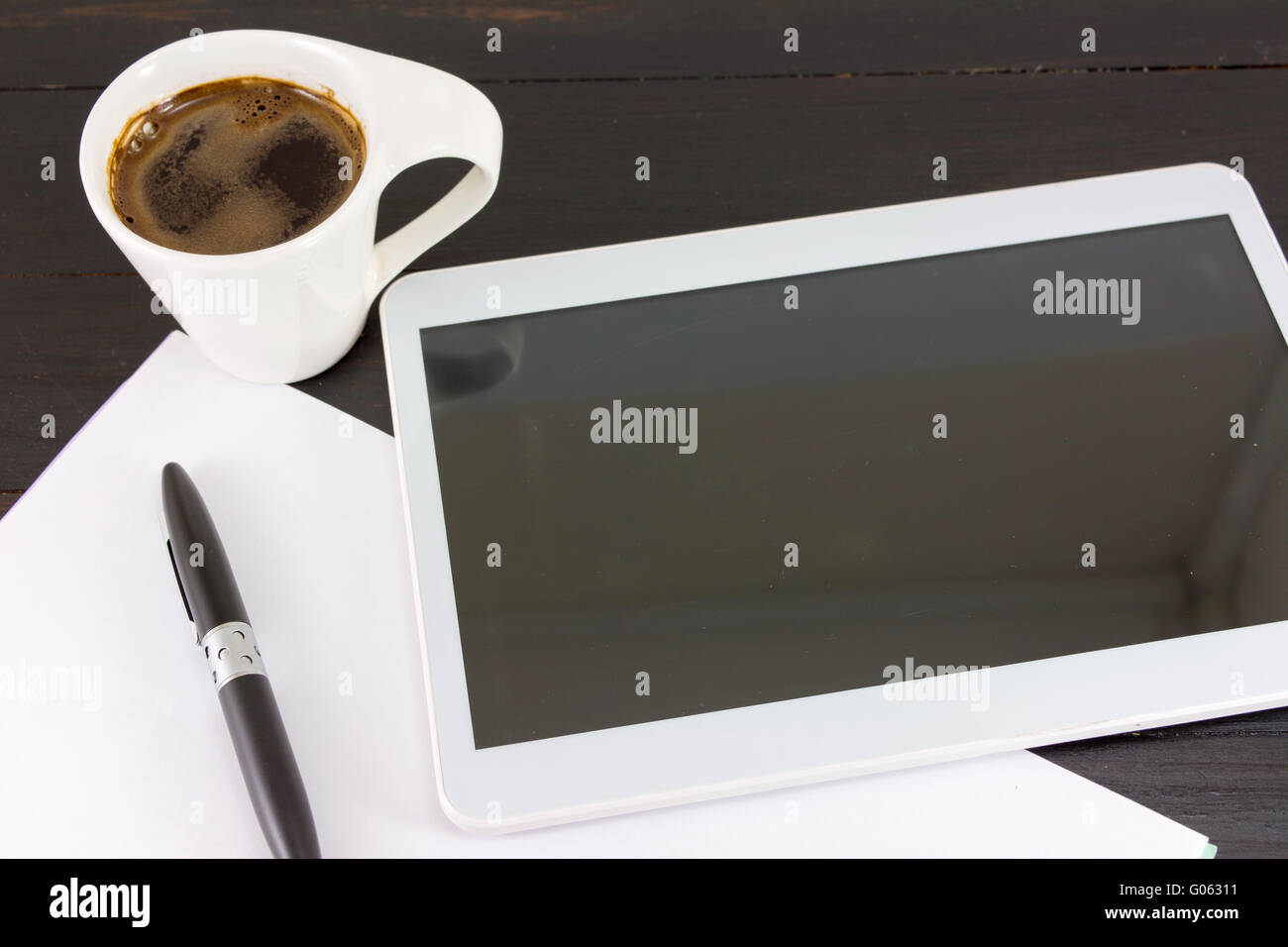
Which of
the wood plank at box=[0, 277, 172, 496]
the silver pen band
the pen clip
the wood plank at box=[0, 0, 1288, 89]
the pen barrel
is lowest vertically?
the pen barrel

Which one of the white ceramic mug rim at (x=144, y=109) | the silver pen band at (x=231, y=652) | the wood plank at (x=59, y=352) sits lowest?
the silver pen band at (x=231, y=652)

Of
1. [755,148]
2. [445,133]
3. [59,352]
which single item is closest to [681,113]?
[755,148]

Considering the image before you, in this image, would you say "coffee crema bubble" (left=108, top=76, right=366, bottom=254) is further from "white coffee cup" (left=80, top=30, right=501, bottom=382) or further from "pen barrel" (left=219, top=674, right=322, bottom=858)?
"pen barrel" (left=219, top=674, right=322, bottom=858)

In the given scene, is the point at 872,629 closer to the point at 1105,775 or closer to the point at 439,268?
the point at 1105,775

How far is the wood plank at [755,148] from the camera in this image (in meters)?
0.58

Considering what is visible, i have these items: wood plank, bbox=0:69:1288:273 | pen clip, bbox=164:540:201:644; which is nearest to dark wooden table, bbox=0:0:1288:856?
wood plank, bbox=0:69:1288:273

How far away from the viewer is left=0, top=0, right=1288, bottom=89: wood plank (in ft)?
2.05

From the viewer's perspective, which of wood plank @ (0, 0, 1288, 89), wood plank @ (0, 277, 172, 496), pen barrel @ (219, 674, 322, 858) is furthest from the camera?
wood plank @ (0, 0, 1288, 89)

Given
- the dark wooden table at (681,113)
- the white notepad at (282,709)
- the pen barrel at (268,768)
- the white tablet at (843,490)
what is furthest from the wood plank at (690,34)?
the pen barrel at (268,768)

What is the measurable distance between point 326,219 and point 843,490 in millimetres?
255

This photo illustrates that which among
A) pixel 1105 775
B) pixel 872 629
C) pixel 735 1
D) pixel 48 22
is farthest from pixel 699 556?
pixel 48 22

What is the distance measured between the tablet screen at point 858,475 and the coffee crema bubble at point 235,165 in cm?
9

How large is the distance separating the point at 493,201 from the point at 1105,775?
0.42 meters

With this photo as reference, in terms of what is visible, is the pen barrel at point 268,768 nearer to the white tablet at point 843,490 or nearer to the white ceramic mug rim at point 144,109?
the white tablet at point 843,490
